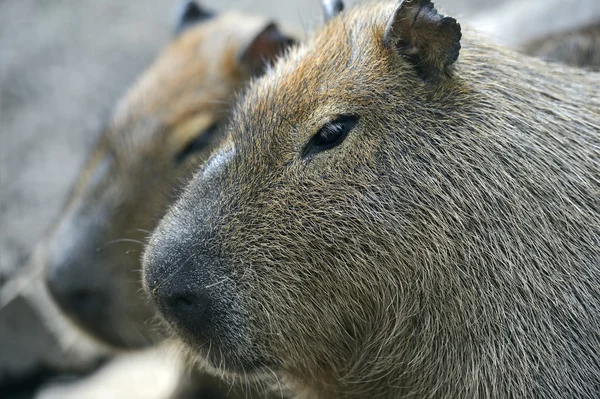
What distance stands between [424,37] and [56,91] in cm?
548

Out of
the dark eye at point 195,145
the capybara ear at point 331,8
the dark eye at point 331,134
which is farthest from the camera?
the dark eye at point 195,145

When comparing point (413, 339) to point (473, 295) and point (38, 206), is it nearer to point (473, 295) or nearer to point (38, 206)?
point (473, 295)

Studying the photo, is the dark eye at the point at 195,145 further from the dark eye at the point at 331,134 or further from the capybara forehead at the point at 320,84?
the dark eye at the point at 331,134

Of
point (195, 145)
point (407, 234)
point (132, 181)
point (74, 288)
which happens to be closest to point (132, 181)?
point (132, 181)

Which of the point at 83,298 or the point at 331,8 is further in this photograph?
the point at 83,298

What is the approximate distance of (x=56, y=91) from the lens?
7773 millimetres

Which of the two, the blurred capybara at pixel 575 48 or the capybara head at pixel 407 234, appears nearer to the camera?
the capybara head at pixel 407 234

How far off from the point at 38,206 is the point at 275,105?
396 centimetres

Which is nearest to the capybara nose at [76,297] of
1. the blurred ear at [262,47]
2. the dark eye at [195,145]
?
the dark eye at [195,145]

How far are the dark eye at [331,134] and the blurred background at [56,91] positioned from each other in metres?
1.37

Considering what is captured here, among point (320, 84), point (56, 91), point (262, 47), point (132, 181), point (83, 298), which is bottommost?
point (83, 298)

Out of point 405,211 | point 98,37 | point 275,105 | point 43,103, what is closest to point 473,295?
point 405,211

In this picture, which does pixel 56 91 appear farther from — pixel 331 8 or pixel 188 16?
pixel 331 8

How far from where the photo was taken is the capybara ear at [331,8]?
3.90 metres
